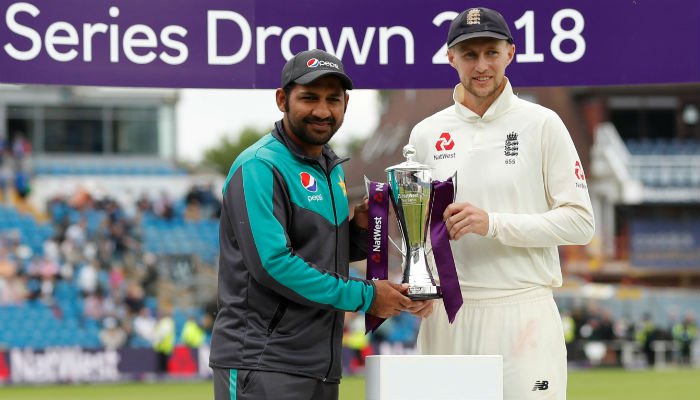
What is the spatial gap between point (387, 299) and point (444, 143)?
684 millimetres

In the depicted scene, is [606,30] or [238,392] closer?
[238,392]

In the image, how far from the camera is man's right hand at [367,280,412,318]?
3.69m

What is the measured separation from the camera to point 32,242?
22.6 meters

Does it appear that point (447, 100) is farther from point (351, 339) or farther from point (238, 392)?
point (351, 339)

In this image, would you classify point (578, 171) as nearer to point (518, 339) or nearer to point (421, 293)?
point (518, 339)

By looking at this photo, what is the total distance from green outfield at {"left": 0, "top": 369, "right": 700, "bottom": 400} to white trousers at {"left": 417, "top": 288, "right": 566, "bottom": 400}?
9789 millimetres

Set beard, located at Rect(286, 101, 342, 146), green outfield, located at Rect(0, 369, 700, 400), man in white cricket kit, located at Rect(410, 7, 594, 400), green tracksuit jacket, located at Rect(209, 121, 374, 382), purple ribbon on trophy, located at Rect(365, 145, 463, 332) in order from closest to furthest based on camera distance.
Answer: green tracksuit jacket, located at Rect(209, 121, 374, 382) < beard, located at Rect(286, 101, 342, 146) < purple ribbon on trophy, located at Rect(365, 145, 463, 332) < man in white cricket kit, located at Rect(410, 7, 594, 400) < green outfield, located at Rect(0, 369, 700, 400)

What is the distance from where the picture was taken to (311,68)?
3615 millimetres

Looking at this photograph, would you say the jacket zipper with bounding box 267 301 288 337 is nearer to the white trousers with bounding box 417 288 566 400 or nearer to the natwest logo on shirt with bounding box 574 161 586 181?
the white trousers with bounding box 417 288 566 400

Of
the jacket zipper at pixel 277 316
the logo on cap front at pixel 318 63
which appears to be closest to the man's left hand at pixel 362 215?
the jacket zipper at pixel 277 316

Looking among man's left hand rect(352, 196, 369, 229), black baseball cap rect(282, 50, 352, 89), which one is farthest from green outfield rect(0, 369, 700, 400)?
black baseball cap rect(282, 50, 352, 89)

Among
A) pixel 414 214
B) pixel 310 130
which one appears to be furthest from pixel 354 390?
pixel 310 130

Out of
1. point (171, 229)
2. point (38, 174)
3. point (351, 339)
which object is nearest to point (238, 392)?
point (351, 339)

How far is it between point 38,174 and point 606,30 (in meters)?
23.0
